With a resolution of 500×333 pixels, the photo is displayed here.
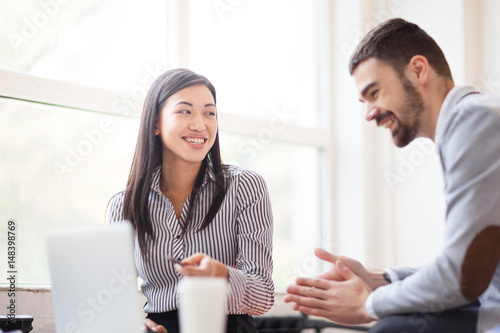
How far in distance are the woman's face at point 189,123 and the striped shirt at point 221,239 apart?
0.40 feet

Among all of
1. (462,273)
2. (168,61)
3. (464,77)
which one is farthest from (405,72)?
(464,77)

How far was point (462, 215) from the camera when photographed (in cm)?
134

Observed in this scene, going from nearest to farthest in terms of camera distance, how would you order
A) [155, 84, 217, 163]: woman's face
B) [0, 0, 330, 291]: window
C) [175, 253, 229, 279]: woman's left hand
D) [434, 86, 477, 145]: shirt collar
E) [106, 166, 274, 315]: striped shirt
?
1. [175, 253, 229, 279]: woman's left hand
2. [434, 86, 477, 145]: shirt collar
3. [106, 166, 274, 315]: striped shirt
4. [155, 84, 217, 163]: woman's face
5. [0, 0, 330, 291]: window

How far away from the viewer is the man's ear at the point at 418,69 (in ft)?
5.45

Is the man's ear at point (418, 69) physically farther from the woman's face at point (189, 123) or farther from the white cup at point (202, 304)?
the white cup at point (202, 304)

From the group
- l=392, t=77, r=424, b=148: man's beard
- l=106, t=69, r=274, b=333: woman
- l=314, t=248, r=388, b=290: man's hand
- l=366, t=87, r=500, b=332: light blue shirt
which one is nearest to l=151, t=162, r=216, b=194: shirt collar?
l=106, t=69, r=274, b=333: woman

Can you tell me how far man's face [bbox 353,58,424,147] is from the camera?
65.9 inches

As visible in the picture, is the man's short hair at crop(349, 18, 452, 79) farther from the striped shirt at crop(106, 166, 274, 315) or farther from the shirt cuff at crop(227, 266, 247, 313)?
the shirt cuff at crop(227, 266, 247, 313)

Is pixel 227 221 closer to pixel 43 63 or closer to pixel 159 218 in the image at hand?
pixel 159 218

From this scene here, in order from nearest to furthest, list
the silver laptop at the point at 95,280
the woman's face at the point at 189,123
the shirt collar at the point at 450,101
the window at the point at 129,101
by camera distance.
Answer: the silver laptop at the point at 95,280 → the shirt collar at the point at 450,101 → the woman's face at the point at 189,123 → the window at the point at 129,101

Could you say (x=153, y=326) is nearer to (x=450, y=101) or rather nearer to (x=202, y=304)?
(x=202, y=304)

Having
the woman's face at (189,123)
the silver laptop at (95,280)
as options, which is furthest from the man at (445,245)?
the woman's face at (189,123)

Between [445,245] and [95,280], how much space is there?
0.78m

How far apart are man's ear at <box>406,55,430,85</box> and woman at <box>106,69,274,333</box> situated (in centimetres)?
61
